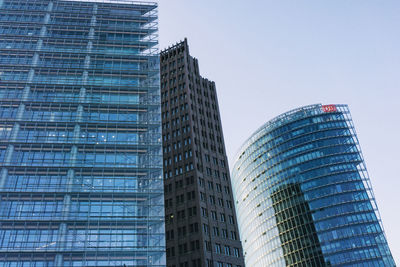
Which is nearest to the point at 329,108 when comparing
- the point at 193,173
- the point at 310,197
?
the point at 310,197

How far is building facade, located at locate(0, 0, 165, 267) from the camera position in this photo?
48312mm

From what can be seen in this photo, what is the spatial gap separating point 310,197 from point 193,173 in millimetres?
50552

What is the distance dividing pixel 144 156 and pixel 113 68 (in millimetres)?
19173

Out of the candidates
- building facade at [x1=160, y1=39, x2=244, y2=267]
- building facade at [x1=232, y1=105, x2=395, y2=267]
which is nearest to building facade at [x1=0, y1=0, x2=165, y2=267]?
building facade at [x1=160, y1=39, x2=244, y2=267]

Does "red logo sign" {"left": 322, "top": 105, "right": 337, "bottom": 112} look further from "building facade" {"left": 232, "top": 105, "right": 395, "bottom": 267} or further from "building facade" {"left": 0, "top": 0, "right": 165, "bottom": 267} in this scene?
"building facade" {"left": 0, "top": 0, "right": 165, "bottom": 267}

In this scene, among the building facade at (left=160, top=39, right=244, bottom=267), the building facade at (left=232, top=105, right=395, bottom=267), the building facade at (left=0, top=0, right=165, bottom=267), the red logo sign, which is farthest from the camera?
the red logo sign

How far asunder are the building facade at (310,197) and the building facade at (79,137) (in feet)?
242

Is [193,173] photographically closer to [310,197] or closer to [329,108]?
[310,197]

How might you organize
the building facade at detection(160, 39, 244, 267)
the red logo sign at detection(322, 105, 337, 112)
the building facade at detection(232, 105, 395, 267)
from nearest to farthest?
the building facade at detection(160, 39, 244, 267) → the building facade at detection(232, 105, 395, 267) → the red logo sign at detection(322, 105, 337, 112)

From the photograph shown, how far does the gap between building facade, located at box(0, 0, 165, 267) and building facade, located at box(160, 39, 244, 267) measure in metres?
26.9

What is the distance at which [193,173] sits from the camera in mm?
86812

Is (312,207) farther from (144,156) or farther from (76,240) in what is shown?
(76,240)

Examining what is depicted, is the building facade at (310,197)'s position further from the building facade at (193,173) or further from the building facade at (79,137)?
the building facade at (79,137)

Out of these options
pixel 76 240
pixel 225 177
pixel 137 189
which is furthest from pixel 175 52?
pixel 76 240
